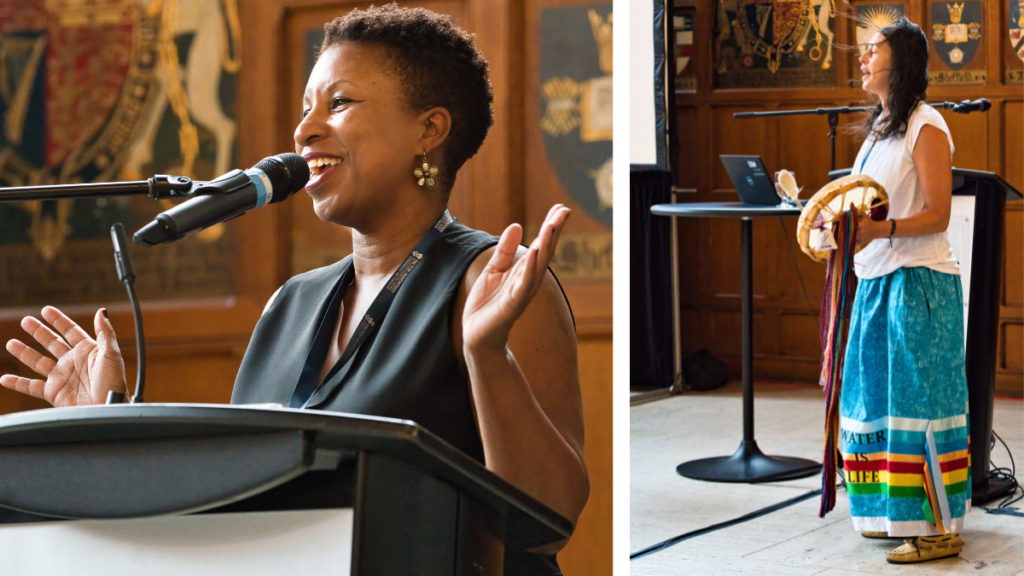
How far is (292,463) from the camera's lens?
0.74 meters

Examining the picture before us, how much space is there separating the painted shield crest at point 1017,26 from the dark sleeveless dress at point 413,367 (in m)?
4.79

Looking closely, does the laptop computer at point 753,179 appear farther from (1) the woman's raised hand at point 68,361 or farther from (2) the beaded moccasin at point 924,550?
(1) the woman's raised hand at point 68,361

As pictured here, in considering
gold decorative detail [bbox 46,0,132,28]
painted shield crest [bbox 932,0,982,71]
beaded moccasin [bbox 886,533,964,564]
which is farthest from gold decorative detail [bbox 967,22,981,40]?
gold decorative detail [bbox 46,0,132,28]

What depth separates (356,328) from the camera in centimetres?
138

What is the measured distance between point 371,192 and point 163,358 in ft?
1.68

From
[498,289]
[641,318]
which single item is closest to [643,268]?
[641,318]

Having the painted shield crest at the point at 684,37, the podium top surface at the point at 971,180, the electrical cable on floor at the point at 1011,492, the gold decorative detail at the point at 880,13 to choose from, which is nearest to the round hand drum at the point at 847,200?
the podium top surface at the point at 971,180

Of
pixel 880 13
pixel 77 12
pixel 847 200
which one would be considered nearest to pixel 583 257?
pixel 77 12

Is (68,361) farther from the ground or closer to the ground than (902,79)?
closer to the ground

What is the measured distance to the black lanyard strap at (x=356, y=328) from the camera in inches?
53.1

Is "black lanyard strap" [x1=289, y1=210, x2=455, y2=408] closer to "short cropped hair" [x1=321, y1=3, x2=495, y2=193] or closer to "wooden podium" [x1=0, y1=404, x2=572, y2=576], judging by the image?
"short cropped hair" [x1=321, y1=3, x2=495, y2=193]

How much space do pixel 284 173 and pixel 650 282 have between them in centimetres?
462

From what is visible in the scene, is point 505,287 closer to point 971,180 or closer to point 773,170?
point 971,180

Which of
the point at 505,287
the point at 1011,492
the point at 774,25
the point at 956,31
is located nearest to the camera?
the point at 505,287
